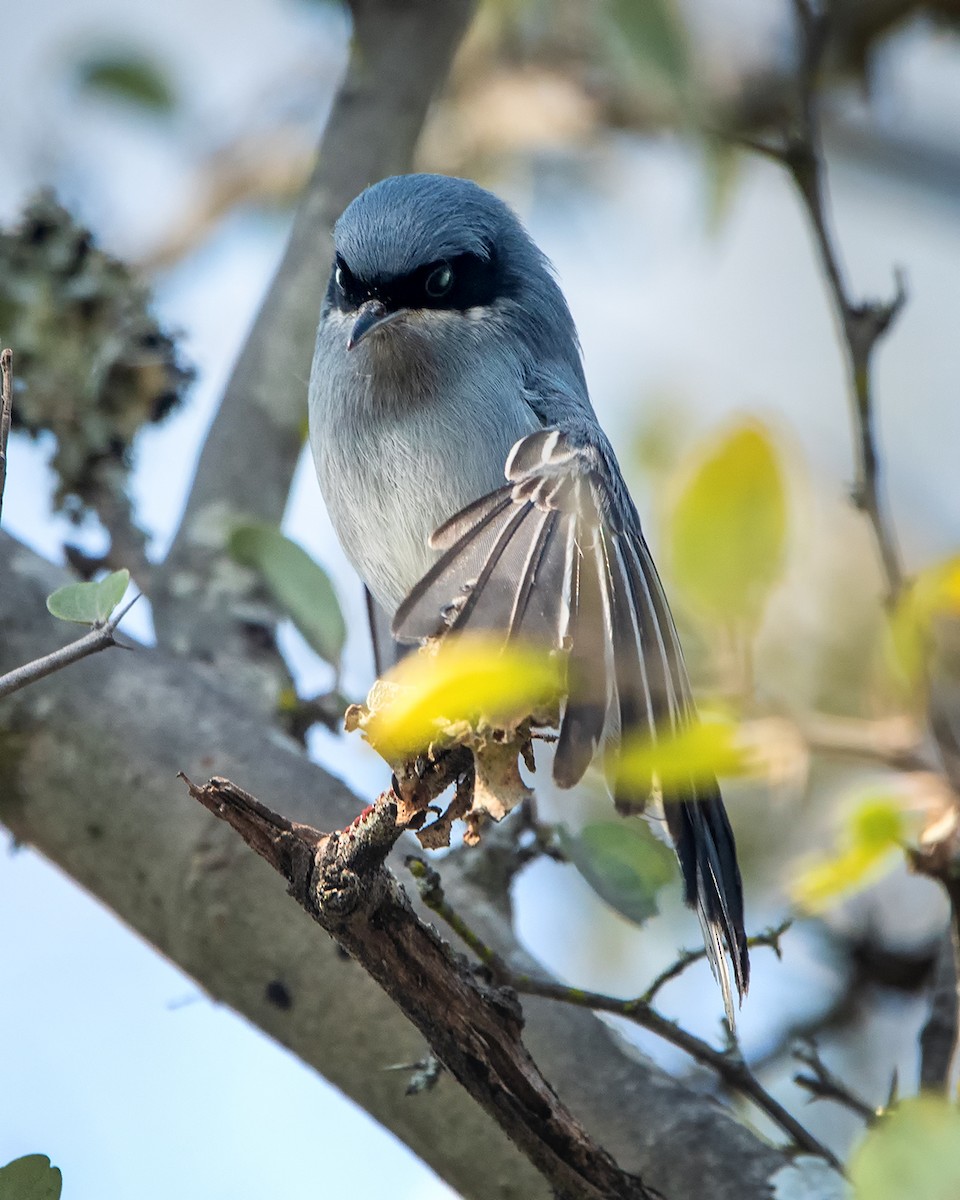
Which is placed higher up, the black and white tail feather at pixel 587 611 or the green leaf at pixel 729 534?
the black and white tail feather at pixel 587 611

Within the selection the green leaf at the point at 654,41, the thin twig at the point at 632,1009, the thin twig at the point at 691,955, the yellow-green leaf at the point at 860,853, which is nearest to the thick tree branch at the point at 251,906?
the thin twig at the point at 632,1009

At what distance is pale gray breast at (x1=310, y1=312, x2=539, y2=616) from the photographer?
2.54m

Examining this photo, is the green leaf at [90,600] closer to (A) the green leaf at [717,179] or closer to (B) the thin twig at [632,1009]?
(B) the thin twig at [632,1009]

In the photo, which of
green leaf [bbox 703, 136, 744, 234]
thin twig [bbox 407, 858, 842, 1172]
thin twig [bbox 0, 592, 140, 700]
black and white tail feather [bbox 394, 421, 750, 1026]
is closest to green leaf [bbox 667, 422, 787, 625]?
black and white tail feather [bbox 394, 421, 750, 1026]

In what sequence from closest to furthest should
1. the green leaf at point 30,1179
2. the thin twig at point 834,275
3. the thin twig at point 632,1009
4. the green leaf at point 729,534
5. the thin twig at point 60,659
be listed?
the green leaf at point 729,534, the green leaf at point 30,1179, the thin twig at point 60,659, the thin twig at point 632,1009, the thin twig at point 834,275

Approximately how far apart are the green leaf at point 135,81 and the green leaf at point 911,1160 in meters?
2.94

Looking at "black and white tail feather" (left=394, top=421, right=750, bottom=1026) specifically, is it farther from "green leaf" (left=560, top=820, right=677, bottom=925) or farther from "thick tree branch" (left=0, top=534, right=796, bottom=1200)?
"thick tree branch" (left=0, top=534, right=796, bottom=1200)

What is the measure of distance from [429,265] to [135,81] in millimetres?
1196

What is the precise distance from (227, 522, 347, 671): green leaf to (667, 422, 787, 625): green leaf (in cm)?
147

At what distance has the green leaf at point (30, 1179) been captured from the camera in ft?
4.87

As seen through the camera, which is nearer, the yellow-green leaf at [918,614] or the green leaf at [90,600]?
the yellow-green leaf at [918,614]

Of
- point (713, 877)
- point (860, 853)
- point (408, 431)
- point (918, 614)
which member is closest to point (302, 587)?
point (408, 431)

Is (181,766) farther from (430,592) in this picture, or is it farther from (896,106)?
(896,106)

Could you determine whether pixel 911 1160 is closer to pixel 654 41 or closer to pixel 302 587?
pixel 654 41
